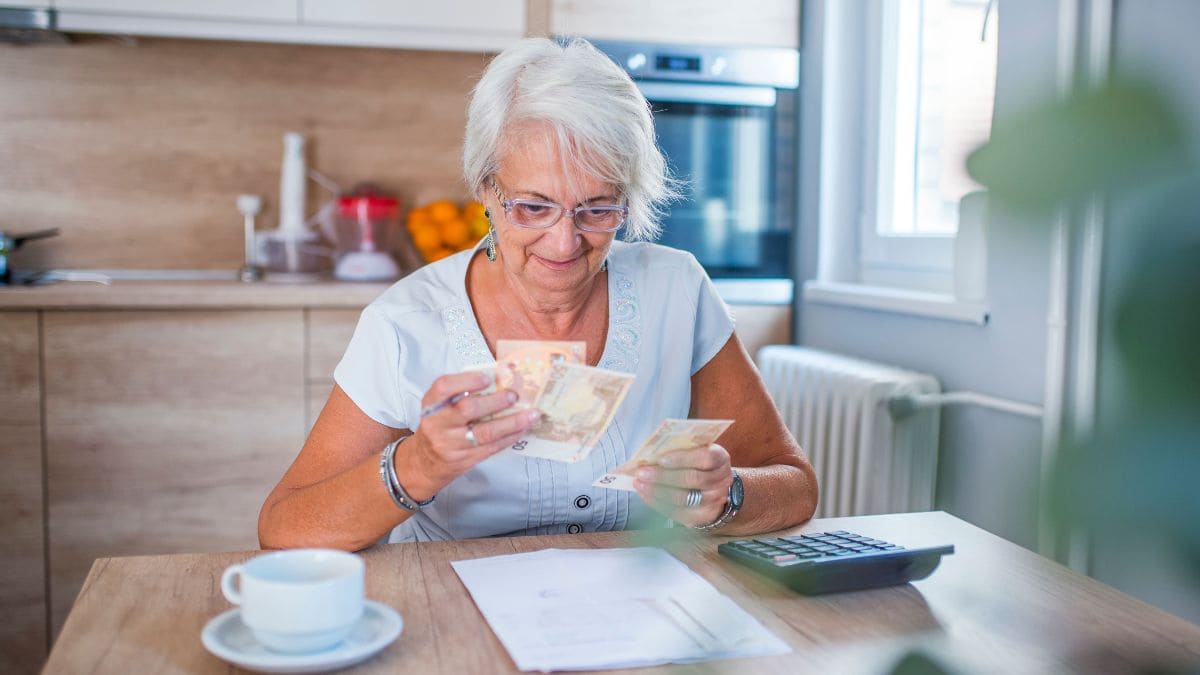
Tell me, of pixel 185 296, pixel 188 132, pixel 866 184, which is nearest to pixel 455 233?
pixel 185 296

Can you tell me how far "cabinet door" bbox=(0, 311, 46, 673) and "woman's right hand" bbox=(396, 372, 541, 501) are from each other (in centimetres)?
191

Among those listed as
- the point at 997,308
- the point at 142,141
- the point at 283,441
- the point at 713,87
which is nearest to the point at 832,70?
the point at 713,87

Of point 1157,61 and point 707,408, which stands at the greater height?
point 1157,61

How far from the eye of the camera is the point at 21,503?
2.65 m

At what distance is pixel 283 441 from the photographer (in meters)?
2.78

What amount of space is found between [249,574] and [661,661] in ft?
1.17

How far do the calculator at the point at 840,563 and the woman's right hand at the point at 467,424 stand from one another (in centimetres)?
30

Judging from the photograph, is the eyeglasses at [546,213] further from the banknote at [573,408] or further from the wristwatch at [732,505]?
the wristwatch at [732,505]

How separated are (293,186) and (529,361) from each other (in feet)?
6.39

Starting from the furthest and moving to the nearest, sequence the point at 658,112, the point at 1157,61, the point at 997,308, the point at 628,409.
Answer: the point at 658,112 → the point at 997,308 → the point at 628,409 → the point at 1157,61

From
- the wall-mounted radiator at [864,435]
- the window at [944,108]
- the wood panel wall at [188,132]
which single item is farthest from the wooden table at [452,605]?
the wood panel wall at [188,132]

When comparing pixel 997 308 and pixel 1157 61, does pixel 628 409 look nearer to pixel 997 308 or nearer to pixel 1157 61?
pixel 997 308

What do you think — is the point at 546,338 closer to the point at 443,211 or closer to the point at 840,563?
the point at 840,563

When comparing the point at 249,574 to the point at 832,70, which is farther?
the point at 832,70
